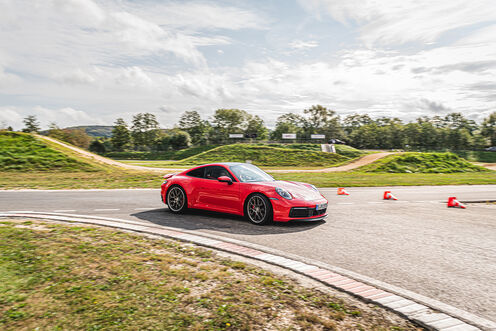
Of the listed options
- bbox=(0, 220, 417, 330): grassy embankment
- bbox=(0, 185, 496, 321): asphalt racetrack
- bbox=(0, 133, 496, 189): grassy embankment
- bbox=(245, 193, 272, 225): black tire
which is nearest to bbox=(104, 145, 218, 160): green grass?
bbox=(0, 133, 496, 189): grassy embankment

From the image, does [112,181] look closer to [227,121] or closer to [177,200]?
[177,200]

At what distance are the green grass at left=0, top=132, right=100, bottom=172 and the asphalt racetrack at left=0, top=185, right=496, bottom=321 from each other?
13.7 m

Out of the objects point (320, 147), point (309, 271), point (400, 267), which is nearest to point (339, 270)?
point (309, 271)

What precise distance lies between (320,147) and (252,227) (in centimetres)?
6847

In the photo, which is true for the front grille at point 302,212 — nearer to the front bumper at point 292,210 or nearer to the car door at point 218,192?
the front bumper at point 292,210

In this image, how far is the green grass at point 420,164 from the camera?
105ft

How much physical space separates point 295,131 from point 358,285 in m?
125

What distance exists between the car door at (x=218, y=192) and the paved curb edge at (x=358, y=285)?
1.41 meters

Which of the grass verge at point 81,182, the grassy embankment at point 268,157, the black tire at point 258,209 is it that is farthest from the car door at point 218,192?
the grassy embankment at point 268,157

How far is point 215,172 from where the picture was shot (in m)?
8.26

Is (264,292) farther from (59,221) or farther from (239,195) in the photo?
(59,221)

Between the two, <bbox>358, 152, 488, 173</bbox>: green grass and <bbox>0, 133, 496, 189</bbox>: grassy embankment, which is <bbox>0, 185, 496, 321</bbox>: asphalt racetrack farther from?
<bbox>358, 152, 488, 173</bbox>: green grass

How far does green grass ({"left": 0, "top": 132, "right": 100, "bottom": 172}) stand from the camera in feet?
76.6

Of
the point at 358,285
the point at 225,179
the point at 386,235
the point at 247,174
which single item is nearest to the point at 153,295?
the point at 358,285
